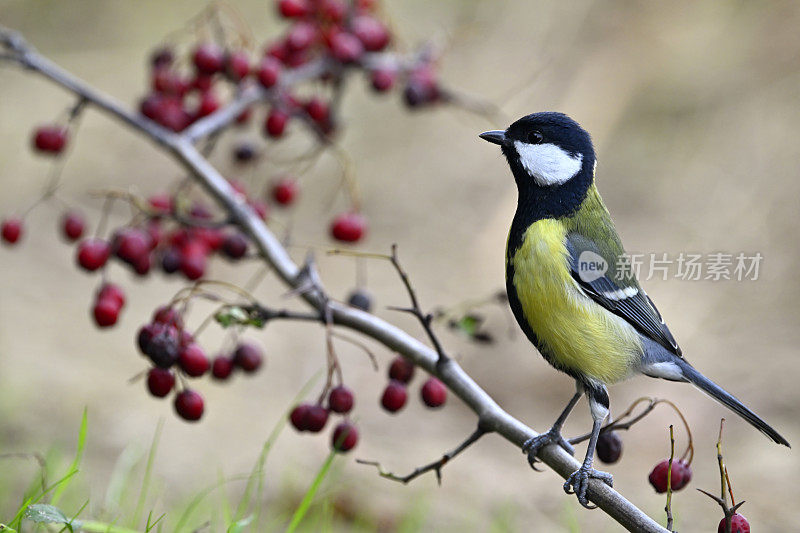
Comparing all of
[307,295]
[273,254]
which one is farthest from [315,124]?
[307,295]

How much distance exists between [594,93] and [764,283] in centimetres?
129

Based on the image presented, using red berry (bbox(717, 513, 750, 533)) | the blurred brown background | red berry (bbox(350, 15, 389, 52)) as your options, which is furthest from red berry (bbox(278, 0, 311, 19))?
red berry (bbox(717, 513, 750, 533))

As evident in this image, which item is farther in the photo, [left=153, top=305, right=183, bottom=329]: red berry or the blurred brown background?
the blurred brown background

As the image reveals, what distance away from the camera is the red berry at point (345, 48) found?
1890 mm

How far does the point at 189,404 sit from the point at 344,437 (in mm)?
264

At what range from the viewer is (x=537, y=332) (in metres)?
1.26

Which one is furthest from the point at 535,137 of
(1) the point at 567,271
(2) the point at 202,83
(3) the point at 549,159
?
(2) the point at 202,83

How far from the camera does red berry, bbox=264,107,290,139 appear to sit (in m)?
1.96

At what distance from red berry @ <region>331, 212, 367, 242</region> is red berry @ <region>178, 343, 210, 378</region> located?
51 centimetres

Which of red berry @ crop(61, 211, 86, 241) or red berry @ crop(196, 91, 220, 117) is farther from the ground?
red berry @ crop(196, 91, 220, 117)

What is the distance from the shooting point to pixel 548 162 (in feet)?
4.03

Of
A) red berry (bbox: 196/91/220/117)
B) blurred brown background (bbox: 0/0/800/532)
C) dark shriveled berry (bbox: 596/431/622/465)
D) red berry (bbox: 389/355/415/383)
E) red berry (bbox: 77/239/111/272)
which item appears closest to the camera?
dark shriveled berry (bbox: 596/431/622/465)

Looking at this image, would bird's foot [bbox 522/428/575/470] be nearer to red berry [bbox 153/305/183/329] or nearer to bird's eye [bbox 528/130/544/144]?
bird's eye [bbox 528/130/544/144]

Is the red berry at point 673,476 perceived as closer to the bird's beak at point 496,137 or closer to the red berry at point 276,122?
the bird's beak at point 496,137
